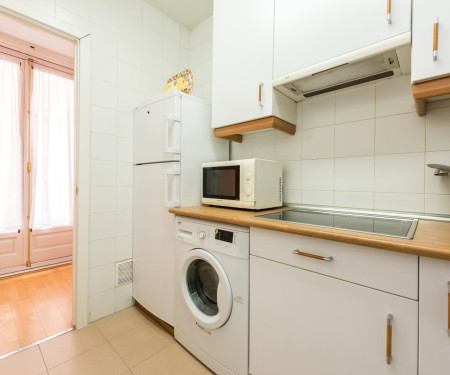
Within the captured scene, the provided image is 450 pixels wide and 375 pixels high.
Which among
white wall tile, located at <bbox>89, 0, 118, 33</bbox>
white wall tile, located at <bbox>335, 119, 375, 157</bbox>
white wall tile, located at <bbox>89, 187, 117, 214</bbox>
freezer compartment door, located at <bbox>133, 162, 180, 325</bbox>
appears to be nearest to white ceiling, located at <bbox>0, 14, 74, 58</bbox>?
white wall tile, located at <bbox>89, 0, 118, 33</bbox>

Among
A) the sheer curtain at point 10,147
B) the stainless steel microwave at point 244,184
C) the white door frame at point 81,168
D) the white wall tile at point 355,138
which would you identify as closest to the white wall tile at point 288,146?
the stainless steel microwave at point 244,184

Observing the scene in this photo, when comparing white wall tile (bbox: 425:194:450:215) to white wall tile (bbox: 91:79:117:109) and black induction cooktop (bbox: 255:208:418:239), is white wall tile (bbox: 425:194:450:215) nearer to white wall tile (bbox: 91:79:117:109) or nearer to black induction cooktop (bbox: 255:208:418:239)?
black induction cooktop (bbox: 255:208:418:239)

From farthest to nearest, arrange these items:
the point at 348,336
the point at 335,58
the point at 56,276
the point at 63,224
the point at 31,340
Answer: the point at 63,224 → the point at 56,276 → the point at 31,340 → the point at 335,58 → the point at 348,336

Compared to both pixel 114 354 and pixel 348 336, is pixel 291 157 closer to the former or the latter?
pixel 348 336

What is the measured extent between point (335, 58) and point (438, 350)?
1155 mm

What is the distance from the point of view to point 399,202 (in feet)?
3.94

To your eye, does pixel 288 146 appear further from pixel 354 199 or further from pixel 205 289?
pixel 205 289

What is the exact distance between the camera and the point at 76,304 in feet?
5.28

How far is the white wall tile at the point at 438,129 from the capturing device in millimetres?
1083

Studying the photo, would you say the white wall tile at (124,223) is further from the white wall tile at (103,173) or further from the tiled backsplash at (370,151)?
the tiled backsplash at (370,151)

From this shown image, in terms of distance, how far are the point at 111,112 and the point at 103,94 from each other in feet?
0.44

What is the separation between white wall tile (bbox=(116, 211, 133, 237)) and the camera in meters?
1.82

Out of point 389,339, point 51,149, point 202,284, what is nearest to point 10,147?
point 51,149

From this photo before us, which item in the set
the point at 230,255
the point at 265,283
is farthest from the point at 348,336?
the point at 230,255
